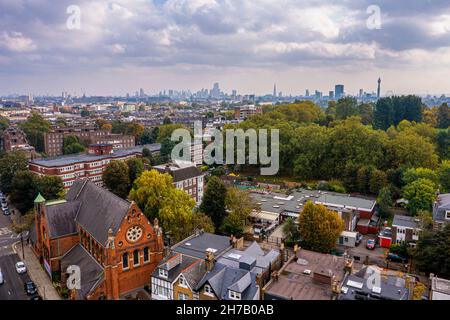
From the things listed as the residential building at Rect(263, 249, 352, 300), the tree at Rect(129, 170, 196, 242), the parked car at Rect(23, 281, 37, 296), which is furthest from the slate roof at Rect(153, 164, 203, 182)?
the residential building at Rect(263, 249, 352, 300)

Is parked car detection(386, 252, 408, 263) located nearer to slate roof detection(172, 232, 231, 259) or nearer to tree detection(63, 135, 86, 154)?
slate roof detection(172, 232, 231, 259)

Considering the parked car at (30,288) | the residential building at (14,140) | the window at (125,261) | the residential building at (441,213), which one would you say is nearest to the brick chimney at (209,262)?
the window at (125,261)

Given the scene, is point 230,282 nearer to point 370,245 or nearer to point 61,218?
point 61,218
